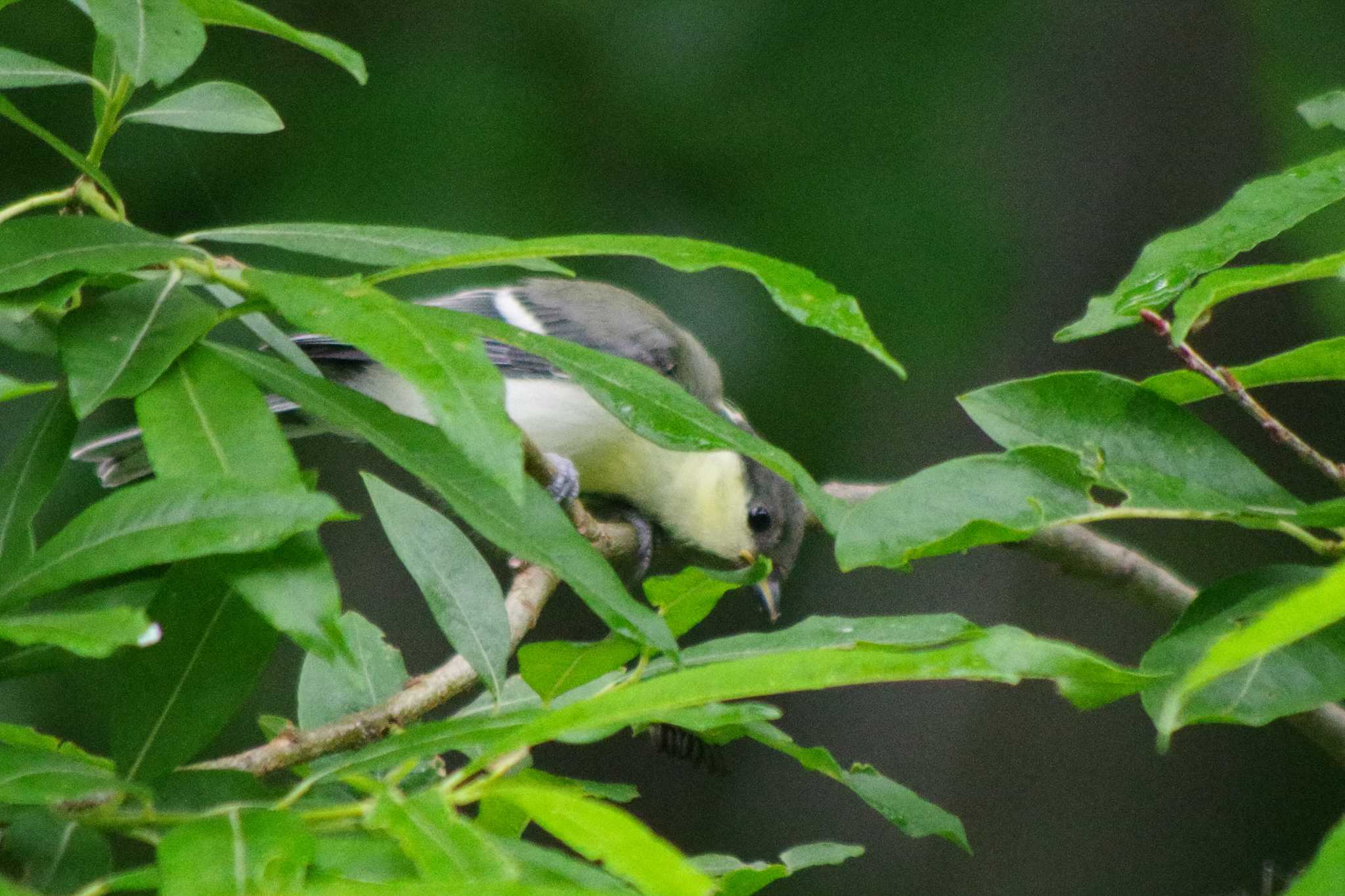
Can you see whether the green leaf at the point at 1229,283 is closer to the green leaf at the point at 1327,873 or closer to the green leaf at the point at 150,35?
the green leaf at the point at 1327,873

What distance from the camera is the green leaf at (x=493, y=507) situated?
0.89m

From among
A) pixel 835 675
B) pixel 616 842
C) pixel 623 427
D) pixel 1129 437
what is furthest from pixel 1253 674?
pixel 623 427

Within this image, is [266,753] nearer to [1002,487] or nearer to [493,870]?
[493,870]

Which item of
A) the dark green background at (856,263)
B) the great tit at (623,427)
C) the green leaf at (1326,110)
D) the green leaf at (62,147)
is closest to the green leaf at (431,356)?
the green leaf at (62,147)

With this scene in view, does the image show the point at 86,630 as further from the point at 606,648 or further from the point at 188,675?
the point at 606,648

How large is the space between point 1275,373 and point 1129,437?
122 mm

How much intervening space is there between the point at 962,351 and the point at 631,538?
4.50 ft

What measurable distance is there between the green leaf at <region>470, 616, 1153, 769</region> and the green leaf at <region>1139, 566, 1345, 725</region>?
Result: 64 millimetres

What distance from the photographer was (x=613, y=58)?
3.99 meters

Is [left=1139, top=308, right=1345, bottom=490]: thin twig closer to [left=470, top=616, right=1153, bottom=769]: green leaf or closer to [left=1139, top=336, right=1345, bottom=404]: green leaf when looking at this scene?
[left=1139, top=336, right=1345, bottom=404]: green leaf

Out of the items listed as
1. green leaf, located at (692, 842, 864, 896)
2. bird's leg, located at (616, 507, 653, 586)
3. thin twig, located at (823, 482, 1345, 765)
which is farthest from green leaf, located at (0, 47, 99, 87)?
bird's leg, located at (616, 507, 653, 586)

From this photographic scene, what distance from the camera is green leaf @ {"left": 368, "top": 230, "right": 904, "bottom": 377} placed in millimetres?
888

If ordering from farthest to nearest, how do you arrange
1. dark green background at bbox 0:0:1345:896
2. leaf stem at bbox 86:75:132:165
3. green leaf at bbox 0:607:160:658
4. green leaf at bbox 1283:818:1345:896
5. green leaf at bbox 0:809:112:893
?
dark green background at bbox 0:0:1345:896 < leaf stem at bbox 86:75:132:165 < green leaf at bbox 0:809:112:893 < green leaf at bbox 0:607:160:658 < green leaf at bbox 1283:818:1345:896

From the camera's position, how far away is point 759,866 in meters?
1.10
